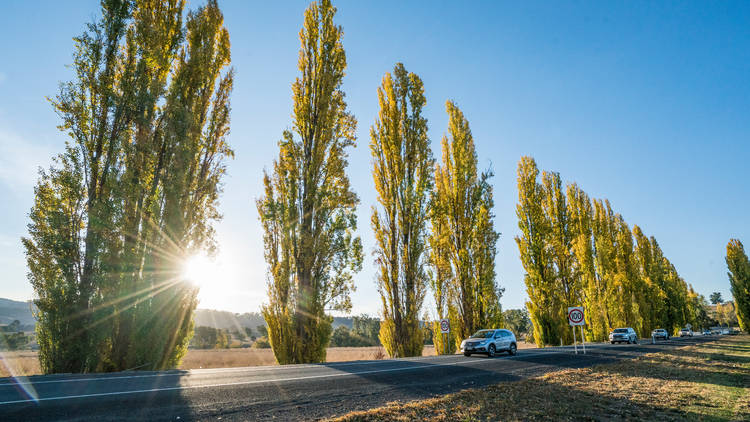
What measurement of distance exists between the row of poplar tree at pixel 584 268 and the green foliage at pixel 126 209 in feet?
88.9

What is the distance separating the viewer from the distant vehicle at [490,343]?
56.4 ft

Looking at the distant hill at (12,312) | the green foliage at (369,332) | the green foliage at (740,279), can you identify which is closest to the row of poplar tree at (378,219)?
the green foliage at (369,332)

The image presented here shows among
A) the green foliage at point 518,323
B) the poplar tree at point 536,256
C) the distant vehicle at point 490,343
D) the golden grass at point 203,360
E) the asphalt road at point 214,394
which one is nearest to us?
the asphalt road at point 214,394

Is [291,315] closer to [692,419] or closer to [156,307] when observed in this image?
[156,307]

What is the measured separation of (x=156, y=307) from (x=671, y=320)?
74870 mm

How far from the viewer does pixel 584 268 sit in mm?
41250

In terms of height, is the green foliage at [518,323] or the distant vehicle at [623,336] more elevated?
the distant vehicle at [623,336]

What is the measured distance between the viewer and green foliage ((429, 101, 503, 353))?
907 inches

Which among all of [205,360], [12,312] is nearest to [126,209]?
[205,360]

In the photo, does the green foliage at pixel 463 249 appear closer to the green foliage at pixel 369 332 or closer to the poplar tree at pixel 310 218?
the poplar tree at pixel 310 218

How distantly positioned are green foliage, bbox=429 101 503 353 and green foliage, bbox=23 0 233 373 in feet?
45.7

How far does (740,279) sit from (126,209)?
87.4m

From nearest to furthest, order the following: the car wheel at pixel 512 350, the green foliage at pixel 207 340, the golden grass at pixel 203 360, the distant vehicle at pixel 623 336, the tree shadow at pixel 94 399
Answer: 1. the tree shadow at pixel 94 399
2. the golden grass at pixel 203 360
3. the car wheel at pixel 512 350
4. the distant vehicle at pixel 623 336
5. the green foliage at pixel 207 340

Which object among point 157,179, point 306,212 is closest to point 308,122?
point 306,212
